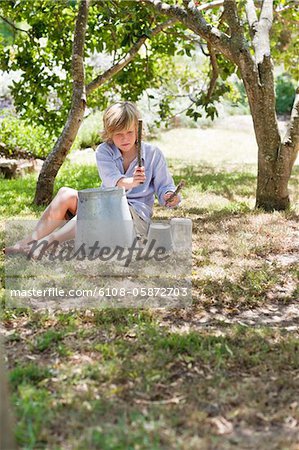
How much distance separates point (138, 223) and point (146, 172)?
402mm

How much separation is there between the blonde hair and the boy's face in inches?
1.5

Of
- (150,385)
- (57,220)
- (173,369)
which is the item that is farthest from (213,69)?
(150,385)

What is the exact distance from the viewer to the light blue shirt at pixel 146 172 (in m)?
4.34

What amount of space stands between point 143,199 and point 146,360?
6.26 feet

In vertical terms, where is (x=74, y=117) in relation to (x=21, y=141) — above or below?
above

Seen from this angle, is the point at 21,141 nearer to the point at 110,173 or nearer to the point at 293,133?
the point at 293,133

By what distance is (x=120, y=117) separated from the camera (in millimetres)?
4176

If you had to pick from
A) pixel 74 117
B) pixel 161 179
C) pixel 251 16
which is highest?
pixel 251 16

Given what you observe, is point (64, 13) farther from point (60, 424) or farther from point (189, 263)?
point (60, 424)

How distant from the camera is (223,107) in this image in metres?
17.4

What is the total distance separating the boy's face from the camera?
4.29m

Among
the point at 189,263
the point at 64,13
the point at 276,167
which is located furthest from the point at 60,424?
the point at 64,13

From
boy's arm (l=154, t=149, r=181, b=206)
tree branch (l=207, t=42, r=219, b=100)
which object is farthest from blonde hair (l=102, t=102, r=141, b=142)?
tree branch (l=207, t=42, r=219, b=100)

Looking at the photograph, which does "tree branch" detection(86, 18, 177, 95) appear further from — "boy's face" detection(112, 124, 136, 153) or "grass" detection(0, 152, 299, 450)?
"grass" detection(0, 152, 299, 450)
